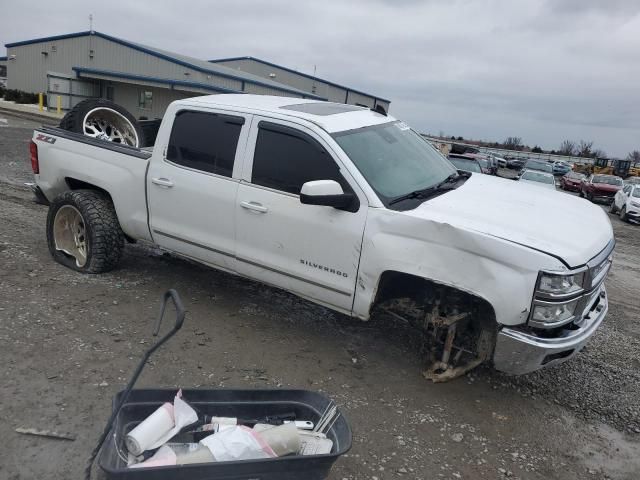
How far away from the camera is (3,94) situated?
118ft

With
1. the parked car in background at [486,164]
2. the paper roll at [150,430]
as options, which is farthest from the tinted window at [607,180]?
the paper roll at [150,430]

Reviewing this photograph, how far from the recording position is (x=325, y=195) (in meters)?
3.49

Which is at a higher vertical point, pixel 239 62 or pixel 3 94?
pixel 239 62

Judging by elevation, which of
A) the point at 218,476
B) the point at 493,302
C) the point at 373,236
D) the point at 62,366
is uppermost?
the point at 373,236

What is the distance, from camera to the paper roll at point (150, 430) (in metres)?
2.27

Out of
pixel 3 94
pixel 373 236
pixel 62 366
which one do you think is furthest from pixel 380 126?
pixel 3 94

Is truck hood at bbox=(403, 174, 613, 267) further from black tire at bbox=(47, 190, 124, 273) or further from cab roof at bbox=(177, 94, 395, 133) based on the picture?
black tire at bbox=(47, 190, 124, 273)

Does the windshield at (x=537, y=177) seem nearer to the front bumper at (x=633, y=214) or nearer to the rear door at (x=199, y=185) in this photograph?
the front bumper at (x=633, y=214)

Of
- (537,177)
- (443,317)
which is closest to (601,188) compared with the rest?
(537,177)

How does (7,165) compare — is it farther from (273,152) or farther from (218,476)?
(218,476)

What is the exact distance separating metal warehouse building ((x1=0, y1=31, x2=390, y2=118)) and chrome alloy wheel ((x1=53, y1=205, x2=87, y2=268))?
85.9 ft

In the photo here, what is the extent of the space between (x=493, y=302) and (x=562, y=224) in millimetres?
859

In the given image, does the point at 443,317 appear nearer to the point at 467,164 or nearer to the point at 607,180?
the point at 467,164

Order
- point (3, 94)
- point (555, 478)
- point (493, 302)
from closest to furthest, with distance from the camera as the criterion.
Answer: point (555, 478) < point (493, 302) < point (3, 94)
